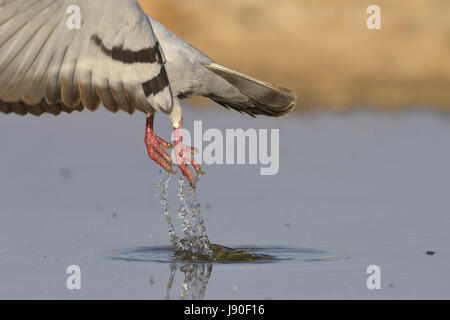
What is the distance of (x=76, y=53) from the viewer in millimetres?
6664

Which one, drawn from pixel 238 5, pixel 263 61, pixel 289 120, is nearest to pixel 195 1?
pixel 238 5

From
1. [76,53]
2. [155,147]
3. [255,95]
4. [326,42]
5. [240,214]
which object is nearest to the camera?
[76,53]

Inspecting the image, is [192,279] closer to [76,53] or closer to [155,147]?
[155,147]

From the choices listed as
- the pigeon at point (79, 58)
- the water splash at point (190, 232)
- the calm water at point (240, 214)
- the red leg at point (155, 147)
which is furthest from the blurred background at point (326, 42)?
the pigeon at point (79, 58)

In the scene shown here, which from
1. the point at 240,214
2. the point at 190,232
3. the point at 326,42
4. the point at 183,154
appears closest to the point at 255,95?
the point at 183,154

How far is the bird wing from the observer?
6.65 m

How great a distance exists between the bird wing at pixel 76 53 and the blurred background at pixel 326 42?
915 centimetres

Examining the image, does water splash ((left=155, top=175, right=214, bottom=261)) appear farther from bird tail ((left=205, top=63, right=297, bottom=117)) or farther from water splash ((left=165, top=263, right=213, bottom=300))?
bird tail ((left=205, top=63, right=297, bottom=117))

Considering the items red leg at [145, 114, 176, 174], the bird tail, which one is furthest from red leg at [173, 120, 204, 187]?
the bird tail

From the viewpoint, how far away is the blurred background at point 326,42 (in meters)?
16.4

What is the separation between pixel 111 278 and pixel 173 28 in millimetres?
11194

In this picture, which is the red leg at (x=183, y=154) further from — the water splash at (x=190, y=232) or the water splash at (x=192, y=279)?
the water splash at (x=192, y=279)

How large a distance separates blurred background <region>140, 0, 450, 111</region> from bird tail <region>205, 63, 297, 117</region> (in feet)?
26.1

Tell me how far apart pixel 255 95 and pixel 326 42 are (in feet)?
33.3
